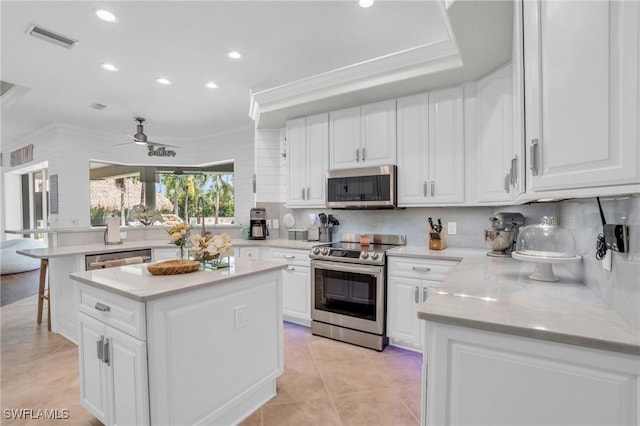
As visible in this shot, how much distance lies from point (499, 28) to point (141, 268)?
275 centimetres

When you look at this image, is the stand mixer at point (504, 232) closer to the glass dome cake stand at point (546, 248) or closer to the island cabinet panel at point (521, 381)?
the glass dome cake stand at point (546, 248)

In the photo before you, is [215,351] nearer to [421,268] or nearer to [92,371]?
[92,371]

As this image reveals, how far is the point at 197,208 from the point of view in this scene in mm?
6527

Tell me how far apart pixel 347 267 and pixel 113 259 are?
8.25 feet

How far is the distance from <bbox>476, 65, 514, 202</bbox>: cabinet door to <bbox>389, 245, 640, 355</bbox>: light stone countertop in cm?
95

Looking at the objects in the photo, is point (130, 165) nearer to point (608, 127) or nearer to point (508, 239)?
point (508, 239)

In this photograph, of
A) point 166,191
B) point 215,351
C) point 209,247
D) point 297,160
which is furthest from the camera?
point 166,191

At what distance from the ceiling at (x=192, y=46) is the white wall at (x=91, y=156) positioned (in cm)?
111

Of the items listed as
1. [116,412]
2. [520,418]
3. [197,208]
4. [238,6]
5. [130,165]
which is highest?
[238,6]

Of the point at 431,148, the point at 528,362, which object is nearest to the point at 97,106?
the point at 431,148

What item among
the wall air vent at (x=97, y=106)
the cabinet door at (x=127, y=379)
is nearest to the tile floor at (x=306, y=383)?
the cabinet door at (x=127, y=379)

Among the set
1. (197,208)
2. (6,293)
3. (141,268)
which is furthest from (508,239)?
(6,293)

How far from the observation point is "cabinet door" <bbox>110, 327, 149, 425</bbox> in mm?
1476

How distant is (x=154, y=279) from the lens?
176 centimetres
